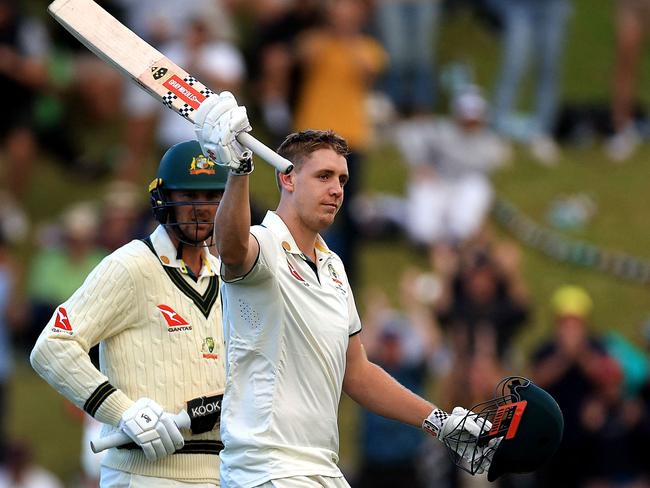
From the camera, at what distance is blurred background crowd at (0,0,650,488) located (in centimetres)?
1310

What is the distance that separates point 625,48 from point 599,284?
139 inches

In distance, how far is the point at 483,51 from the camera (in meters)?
18.5

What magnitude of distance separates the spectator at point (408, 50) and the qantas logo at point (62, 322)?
10732 mm

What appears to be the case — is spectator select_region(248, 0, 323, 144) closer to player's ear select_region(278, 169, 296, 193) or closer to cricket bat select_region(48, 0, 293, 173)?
cricket bat select_region(48, 0, 293, 173)

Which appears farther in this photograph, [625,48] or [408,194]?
[625,48]

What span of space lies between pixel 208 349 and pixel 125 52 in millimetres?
1455

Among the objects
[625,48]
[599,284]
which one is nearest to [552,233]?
[599,284]

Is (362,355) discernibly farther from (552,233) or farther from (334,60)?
(552,233)

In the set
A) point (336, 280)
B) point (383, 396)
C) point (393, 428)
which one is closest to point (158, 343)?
point (336, 280)

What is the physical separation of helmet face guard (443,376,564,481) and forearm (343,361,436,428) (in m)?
0.23

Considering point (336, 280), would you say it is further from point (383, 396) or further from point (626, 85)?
point (626, 85)

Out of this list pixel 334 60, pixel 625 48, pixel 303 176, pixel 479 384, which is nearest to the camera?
pixel 303 176

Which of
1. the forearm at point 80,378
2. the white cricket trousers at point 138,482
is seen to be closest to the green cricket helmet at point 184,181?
the forearm at point 80,378

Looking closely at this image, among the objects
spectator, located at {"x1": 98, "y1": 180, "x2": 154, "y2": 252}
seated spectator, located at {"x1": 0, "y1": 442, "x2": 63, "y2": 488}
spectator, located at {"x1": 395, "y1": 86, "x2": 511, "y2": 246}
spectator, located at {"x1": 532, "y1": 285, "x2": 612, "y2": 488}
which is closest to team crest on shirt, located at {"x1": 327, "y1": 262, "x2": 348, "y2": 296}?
spectator, located at {"x1": 532, "y1": 285, "x2": 612, "y2": 488}
